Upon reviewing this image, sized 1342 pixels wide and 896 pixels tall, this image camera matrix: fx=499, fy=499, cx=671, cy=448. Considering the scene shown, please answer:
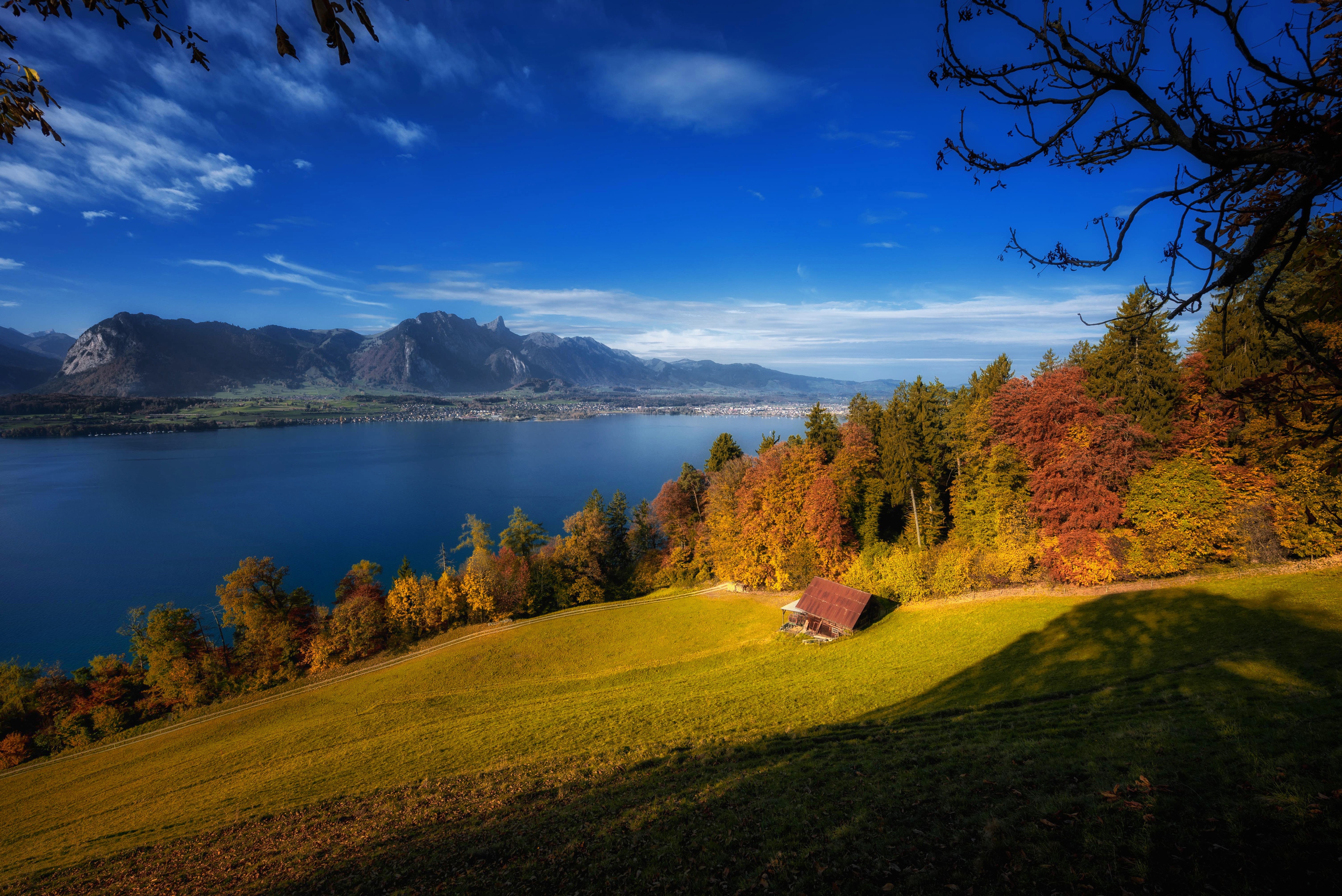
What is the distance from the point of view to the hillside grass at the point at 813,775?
5.82m

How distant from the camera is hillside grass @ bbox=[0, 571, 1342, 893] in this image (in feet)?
19.1

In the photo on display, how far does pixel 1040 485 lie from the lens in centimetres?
2434

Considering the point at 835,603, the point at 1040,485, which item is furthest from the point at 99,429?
the point at 1040,485

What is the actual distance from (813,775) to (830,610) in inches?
664

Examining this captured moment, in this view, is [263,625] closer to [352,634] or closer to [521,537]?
[352,634]

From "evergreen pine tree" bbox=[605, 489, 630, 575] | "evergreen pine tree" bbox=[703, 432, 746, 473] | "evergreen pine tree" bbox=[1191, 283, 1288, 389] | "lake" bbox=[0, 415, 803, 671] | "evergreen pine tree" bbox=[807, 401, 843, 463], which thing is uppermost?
"evergreen pine tree" bbox=[1191, 283, 1288, 389]

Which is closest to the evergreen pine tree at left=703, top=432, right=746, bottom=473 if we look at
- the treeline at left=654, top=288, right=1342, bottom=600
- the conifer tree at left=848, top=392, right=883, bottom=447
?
the treeline at left=654, top=288, right=1342, bottom=600

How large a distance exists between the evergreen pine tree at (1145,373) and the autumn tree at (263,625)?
4758cm

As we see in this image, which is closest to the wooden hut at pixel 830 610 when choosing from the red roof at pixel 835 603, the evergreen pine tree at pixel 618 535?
the red roof at pixel 835 603

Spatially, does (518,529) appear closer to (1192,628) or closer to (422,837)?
(422,837)

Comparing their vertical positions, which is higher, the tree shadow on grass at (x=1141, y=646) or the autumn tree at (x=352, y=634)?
the tree shadow on grass at (x=1141, y=646)

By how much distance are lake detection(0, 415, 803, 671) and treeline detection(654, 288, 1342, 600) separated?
120 ft

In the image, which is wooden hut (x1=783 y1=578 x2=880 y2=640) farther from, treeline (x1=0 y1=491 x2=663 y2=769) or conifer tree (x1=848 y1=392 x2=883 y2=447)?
treeline (x1=0 y1=491 x2=663 y2=769)

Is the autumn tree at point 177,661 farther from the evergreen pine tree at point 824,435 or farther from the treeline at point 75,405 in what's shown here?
the treeline at point 75,405
